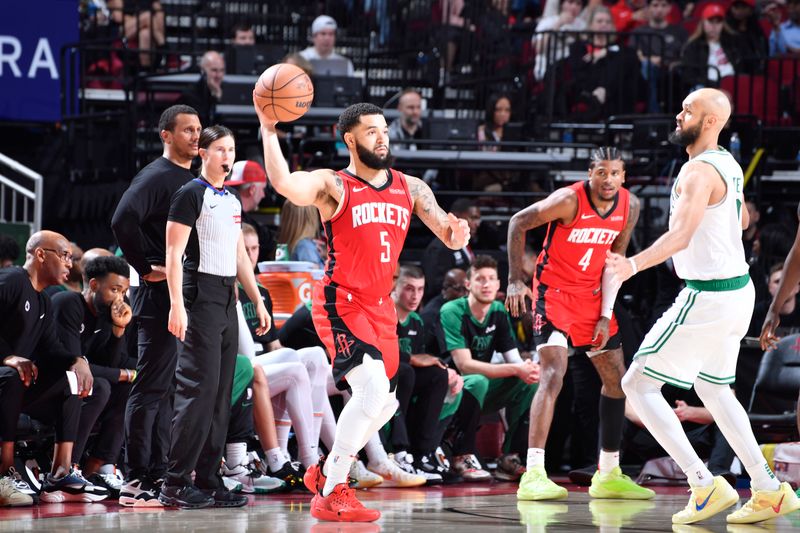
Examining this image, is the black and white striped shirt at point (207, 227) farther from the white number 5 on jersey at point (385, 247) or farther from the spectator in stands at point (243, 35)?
the spectator in stands at point (243, 35)

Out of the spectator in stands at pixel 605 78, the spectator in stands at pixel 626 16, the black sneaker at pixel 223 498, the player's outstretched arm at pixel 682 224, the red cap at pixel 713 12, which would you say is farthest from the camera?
the spectator in stands at pixel 626 16

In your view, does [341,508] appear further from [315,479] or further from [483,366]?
[483,366]

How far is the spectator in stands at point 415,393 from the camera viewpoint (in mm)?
8523

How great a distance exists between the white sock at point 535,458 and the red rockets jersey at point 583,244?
102 centimetres

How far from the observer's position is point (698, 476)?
618 cm

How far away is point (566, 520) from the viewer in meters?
6.14

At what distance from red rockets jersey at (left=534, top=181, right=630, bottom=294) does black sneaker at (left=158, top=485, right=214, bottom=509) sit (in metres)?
2.59

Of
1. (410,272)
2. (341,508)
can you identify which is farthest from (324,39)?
(341,508)

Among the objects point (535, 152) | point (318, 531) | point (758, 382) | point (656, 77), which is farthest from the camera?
point (656, 77)

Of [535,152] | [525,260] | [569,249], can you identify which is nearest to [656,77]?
[535,152]

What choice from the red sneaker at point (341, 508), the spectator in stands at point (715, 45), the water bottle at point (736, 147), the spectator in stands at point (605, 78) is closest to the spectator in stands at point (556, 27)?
the spectator in stands at point (605, 78)

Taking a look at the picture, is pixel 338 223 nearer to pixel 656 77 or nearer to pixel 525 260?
pixel 525 260

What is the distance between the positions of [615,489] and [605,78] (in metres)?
6.81

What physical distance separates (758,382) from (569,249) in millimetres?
2237
